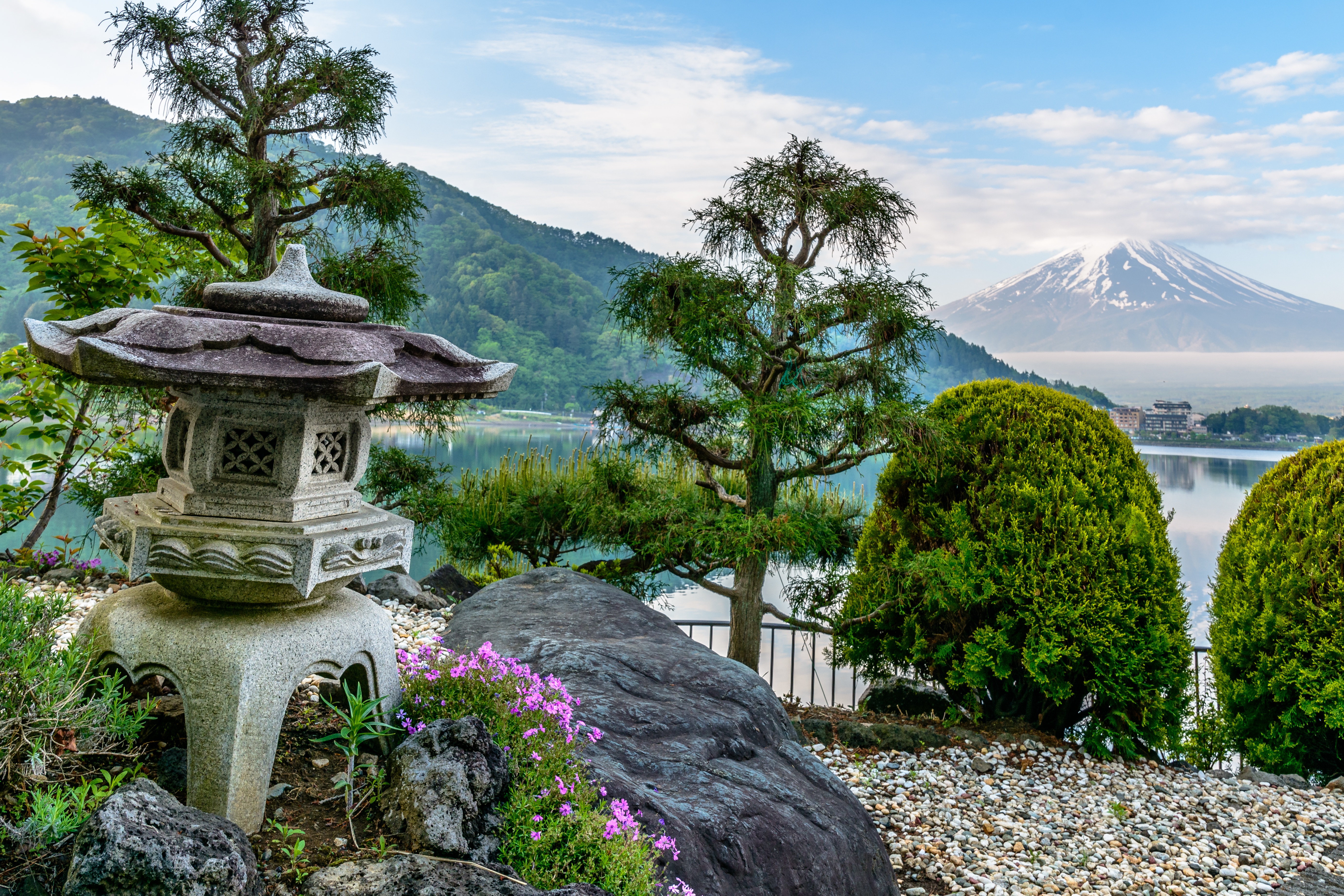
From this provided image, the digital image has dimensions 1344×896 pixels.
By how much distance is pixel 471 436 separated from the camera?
51.6ft

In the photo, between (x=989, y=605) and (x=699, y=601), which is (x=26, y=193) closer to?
(x=699, y=601)

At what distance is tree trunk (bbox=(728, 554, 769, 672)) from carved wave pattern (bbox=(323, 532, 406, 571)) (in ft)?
9.02

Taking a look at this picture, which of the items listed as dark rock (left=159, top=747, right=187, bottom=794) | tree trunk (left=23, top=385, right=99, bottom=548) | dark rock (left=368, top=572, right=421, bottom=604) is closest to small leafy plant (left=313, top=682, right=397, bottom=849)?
dark rock (left=159, top=747, right=187, bottom=794)

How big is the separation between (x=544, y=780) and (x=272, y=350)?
1.41 m

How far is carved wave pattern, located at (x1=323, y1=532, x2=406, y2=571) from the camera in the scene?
8.05 ft

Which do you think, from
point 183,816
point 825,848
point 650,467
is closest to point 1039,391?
point 650,467

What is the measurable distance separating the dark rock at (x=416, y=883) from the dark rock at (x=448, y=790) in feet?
0.26

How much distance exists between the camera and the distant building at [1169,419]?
7.81 meters

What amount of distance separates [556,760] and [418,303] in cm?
434

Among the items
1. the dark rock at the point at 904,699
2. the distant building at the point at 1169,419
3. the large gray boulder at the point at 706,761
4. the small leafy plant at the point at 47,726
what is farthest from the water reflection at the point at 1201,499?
the small leafy plant at the point at 47,726

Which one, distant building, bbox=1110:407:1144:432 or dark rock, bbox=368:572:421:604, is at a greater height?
distant building, bbox=1110:407:1144:432

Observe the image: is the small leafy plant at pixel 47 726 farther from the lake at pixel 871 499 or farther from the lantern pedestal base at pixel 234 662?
the lake at pixel 871 499

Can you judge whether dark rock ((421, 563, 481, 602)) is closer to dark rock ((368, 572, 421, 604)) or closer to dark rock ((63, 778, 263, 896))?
dark rock ((368, 572, 421, 604))

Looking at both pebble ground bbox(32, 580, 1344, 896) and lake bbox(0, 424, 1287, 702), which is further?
lake bbox(0, 424, 1287, 702)
